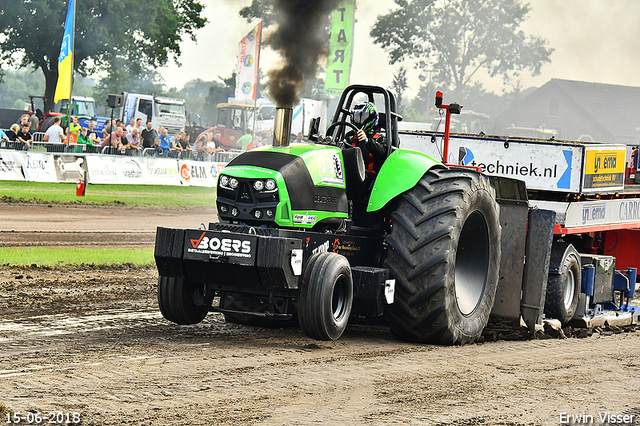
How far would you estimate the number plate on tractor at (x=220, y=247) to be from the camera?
641cm

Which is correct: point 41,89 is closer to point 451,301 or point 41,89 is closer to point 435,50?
point 435,50

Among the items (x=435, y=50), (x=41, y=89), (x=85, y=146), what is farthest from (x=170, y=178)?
(x=41, y=89)

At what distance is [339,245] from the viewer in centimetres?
727

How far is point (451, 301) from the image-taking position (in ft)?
23.8

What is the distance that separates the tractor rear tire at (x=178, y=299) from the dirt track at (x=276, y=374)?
152 mm

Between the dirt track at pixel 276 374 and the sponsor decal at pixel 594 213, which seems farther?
the sponsor decal at pixel 594 213

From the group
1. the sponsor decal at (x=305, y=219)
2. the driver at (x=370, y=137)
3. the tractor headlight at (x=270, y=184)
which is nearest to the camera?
the tractor headlight at (x=270, y=184)

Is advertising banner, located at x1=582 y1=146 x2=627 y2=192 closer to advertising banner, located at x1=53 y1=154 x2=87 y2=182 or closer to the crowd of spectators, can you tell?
the crowd of spectators

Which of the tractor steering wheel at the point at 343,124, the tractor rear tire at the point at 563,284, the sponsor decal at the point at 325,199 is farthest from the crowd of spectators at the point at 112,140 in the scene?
A: the sponsor decal at the point at 325,199

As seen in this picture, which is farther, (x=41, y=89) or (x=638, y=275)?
(x=41, y=89)

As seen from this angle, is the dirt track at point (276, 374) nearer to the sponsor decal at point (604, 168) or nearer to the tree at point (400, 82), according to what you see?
the sponsor decal at point (604, 168)

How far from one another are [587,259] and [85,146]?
1635 cm

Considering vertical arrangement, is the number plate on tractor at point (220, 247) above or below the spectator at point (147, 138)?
below

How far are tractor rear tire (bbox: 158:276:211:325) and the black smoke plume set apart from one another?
1823 mm
